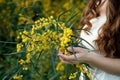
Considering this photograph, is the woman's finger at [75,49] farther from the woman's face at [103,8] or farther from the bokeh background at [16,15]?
the bokeh background at [16,15]

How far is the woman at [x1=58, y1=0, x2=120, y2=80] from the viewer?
2424mm

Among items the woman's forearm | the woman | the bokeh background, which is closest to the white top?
the woman

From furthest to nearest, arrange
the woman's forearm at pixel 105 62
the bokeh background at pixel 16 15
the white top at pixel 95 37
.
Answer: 1. the bokeh background at pixel 16 15
2. the white top at pixel 95 37
3. the woman's forearm at pixel 105 62

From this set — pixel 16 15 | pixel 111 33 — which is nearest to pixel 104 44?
pixel 111 33

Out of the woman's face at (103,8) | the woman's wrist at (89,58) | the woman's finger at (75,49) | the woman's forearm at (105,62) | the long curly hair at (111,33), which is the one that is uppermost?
the woman's face at (103,8)

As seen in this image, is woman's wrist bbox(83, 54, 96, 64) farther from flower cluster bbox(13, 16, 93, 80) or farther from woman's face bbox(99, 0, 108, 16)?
woman's face bbox(99, 0, 108, 16)

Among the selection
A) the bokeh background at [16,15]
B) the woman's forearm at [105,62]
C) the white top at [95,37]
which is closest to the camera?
the woman's forearm at [105,62]

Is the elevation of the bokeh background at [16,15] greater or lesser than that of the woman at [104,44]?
greater

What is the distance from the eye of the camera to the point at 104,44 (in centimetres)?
249

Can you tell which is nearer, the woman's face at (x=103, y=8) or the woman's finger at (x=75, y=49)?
the woman's finger at (x=75, y=49)

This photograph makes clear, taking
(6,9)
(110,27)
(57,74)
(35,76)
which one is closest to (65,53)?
(110,27)

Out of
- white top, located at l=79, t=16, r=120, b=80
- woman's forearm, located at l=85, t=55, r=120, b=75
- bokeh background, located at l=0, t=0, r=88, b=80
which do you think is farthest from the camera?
bokeh background, located at l=0, t=0, r=88, b=80

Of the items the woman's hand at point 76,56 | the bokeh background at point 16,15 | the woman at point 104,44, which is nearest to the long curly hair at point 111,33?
the woman at point 104,44

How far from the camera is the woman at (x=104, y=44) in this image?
7.95 ft
